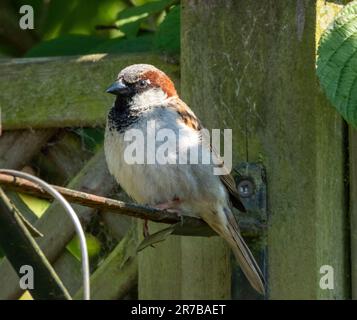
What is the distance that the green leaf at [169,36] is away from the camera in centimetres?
302

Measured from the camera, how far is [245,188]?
281 cm

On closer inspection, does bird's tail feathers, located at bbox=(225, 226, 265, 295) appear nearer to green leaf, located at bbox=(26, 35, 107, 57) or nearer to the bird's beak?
the bird's beak

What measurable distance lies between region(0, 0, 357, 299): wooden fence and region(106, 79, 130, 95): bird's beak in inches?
2.1

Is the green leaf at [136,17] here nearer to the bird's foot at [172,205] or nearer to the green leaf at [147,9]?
the green leaf at [147,9]

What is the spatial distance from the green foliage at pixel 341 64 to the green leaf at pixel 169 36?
537 millimetres

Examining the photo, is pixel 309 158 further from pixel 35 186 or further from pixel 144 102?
pixel 35 186

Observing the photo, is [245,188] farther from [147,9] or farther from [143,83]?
[147,9]

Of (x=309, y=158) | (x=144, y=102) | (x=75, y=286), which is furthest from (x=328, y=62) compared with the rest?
(x=75, y=286)

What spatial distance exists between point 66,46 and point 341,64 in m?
1.17

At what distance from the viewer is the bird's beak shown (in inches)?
117

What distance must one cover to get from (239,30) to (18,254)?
1248 millimetres

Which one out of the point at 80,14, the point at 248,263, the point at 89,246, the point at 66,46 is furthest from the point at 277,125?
the point at 80,14

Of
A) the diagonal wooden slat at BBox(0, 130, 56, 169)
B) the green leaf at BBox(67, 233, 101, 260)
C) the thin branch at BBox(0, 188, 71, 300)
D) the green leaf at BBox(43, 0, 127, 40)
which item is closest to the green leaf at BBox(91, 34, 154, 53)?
the diagonal wooden slat at BBox(0, 130, 56, 169)

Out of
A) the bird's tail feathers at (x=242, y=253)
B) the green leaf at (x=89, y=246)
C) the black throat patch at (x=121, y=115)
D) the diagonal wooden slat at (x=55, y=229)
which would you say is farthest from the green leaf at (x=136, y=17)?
the bird's tail feathers at (x=242, y=253)
